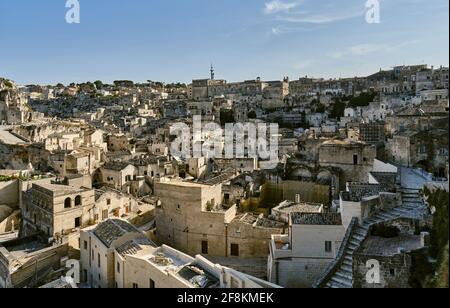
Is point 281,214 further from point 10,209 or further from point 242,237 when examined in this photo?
point 10,209

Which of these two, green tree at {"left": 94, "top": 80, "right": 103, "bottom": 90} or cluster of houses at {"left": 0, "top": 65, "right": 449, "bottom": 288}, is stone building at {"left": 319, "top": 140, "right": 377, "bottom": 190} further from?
green tree at {"left": 94, "top": 80, "right": 103, "bottom": 90}

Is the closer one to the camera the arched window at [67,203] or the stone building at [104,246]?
the stone building at [104,246]

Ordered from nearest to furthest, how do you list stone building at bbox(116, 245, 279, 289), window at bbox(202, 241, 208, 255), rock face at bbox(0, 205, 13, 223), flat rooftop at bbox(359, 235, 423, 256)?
1. flat rooftop at bbox(359, 235, 423, 256)
2. stone building at bbox(116, 245, 279, 289)
3. window at bbox(202, 241, 208, 255)
4. rock face at bbox(0, 205, 13, 223)

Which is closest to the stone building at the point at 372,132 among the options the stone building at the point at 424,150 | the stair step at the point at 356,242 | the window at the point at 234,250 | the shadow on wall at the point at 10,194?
the stone building at the point at 424,150

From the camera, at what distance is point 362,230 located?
12.7m

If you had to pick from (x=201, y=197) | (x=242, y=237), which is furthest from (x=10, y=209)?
(x=242, y=237)

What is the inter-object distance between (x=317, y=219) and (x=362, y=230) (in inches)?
70.9

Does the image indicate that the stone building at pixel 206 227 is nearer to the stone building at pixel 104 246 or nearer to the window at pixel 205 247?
the window at pixel 205 247

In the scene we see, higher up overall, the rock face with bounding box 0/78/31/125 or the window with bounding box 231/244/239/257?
the rock face with bounding box 0/78/31/125

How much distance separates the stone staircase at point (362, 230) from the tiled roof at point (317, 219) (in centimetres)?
109

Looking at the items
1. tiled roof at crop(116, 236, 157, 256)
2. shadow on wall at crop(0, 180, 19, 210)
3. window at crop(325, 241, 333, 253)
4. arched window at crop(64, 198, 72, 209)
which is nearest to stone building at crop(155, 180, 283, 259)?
tiled roof at crop(116, 236, 157, 256)

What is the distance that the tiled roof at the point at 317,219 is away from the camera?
13.8 m

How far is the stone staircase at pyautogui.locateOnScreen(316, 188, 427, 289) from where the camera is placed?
1068cm

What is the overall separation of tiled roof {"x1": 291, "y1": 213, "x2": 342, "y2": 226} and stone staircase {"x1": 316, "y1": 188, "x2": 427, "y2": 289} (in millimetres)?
1089
